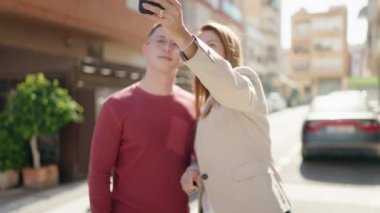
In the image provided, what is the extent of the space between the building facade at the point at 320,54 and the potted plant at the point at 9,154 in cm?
5200

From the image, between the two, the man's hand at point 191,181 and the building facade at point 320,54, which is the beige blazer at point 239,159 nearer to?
the man's hand at point 191,181

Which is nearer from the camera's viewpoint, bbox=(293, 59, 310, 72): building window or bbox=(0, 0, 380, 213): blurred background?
bbox=(0, 0, 380, 213): blurred background

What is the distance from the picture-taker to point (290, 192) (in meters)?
5.61

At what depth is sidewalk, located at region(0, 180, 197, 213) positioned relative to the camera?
5.12 m

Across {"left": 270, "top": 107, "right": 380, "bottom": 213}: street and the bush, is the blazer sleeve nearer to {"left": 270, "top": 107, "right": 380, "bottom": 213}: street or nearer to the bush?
{"left": 270, "top": 107, "right": 380, "bottom": 213}: street

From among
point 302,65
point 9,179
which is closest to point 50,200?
point 9,179

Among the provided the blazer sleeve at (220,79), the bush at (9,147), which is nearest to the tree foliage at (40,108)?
the bush at (9,147)

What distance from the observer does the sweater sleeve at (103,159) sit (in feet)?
5.79

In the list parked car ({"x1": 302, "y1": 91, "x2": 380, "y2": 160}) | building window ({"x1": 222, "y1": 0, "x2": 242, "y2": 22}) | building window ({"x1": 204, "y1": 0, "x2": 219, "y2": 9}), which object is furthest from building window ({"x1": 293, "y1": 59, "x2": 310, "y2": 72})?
parked car ({"x1": 302, "y1": 91, "x2": 380, "y2": 160})

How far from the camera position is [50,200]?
565 cm

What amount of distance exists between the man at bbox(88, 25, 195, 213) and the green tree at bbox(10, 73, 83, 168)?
4.71m

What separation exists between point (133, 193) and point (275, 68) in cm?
4393

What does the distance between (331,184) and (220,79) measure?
539 cm

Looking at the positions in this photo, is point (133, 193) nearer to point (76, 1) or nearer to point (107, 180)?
point (107, 180)
